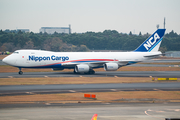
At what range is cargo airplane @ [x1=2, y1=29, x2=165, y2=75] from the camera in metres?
53.6

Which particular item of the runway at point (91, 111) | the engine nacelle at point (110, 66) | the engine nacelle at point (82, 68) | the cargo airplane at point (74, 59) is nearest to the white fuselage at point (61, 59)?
the cargo airplane at point (74, 59)

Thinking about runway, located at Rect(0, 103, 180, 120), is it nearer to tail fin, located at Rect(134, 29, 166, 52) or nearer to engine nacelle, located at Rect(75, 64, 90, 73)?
engine nacelle, located at Rect(75, 64, 90, 73)

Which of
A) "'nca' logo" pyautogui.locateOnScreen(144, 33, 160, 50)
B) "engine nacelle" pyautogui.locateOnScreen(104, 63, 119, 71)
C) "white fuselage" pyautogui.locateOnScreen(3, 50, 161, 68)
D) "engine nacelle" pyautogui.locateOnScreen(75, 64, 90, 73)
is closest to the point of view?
"white fuselage" pyautogui.locateOnScreen(3, 50, 161, 68)

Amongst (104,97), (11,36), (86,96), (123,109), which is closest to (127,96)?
(104,97)

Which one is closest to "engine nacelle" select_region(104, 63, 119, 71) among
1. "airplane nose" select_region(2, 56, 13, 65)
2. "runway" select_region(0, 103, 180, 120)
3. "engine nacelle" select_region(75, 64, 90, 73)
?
"engine nacelle" select_region(75, 64, 90, 73)

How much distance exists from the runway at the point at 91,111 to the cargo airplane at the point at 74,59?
29721mm

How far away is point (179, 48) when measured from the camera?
17575cm

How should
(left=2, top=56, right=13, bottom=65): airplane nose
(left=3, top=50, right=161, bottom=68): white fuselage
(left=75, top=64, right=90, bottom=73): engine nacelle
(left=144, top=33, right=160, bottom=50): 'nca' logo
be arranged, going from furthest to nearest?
(left=144, top=33, right=160, bottom=50): 'nca' logo → (left=75, top=64, right=90, bottom=73): engine nacelle → (left=3, top=50, right=161, bottom=68): white fuselage → (left=2, top=56, right=13, bottom=65): airplane nose

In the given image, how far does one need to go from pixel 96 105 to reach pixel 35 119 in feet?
24.6

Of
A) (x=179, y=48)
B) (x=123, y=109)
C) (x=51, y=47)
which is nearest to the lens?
(x=123, y=109)

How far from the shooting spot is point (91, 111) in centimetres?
2202

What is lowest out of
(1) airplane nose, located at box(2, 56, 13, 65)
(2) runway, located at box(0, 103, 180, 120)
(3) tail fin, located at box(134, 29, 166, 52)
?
(2) runway, located at box(0, 103, 180, 120)

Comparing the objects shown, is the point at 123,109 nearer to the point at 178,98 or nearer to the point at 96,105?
the point at 96,105

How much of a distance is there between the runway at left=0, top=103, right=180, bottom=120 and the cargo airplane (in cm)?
2972
